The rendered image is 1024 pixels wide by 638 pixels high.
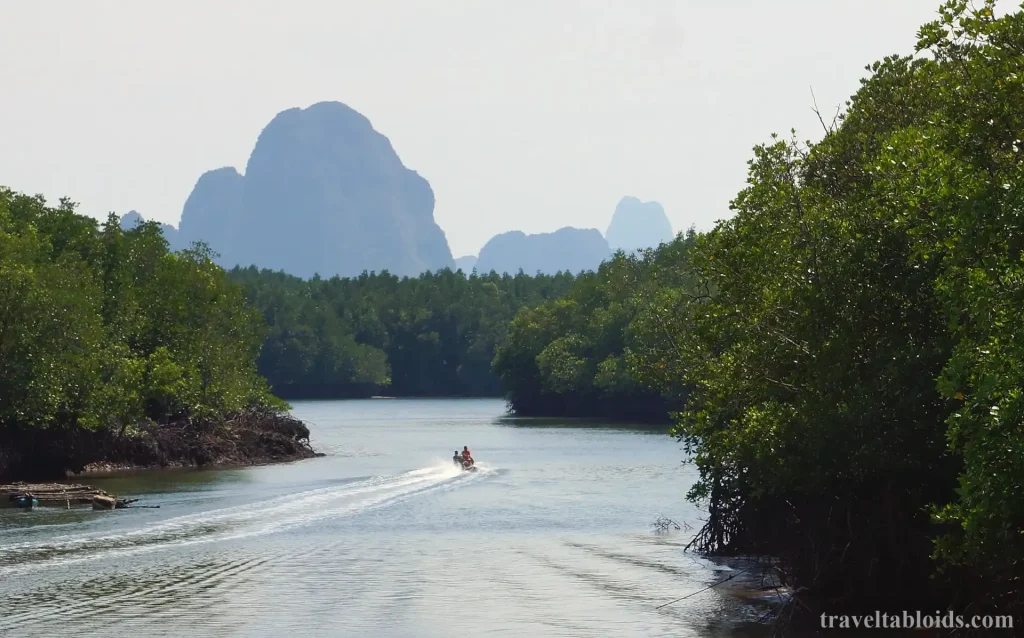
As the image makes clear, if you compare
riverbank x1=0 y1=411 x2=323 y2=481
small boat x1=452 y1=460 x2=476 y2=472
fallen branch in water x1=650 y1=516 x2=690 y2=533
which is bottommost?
fallen branch in water x1=650 y1=516 x2=690 y2=533

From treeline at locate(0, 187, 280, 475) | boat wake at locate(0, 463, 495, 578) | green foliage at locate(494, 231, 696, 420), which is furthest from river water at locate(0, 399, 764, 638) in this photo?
green foliage at locate(494, 231, 696, 420)

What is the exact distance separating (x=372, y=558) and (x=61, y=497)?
16.3 meters

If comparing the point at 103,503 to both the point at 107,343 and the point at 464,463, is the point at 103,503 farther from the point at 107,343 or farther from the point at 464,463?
the point at 464,463

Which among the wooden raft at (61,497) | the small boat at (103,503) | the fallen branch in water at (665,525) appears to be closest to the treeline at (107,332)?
the wooden raft at (61,497)

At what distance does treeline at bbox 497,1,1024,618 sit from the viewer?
54.3 feet

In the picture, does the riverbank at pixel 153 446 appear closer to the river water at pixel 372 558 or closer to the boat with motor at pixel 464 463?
the river water at pixel 372 558

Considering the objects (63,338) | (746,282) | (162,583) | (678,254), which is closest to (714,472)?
(746,282)

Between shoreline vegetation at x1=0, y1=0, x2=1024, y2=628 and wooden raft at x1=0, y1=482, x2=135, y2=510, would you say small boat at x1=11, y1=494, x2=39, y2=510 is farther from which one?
shoreline vegetation at x1=0, y1=0, x2=1024, y2=628

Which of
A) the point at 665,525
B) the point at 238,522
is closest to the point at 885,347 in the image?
the point at 665,525

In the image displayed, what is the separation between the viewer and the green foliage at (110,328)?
5284 centimetres

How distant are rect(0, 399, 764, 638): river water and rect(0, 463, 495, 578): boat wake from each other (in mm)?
97

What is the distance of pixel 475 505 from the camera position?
51.3 meters

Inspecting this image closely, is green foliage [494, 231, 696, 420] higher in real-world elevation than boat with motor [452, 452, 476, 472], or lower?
higher

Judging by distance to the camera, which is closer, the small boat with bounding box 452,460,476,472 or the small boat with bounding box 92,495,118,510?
the small boat with bounding box 92,495,118,510
